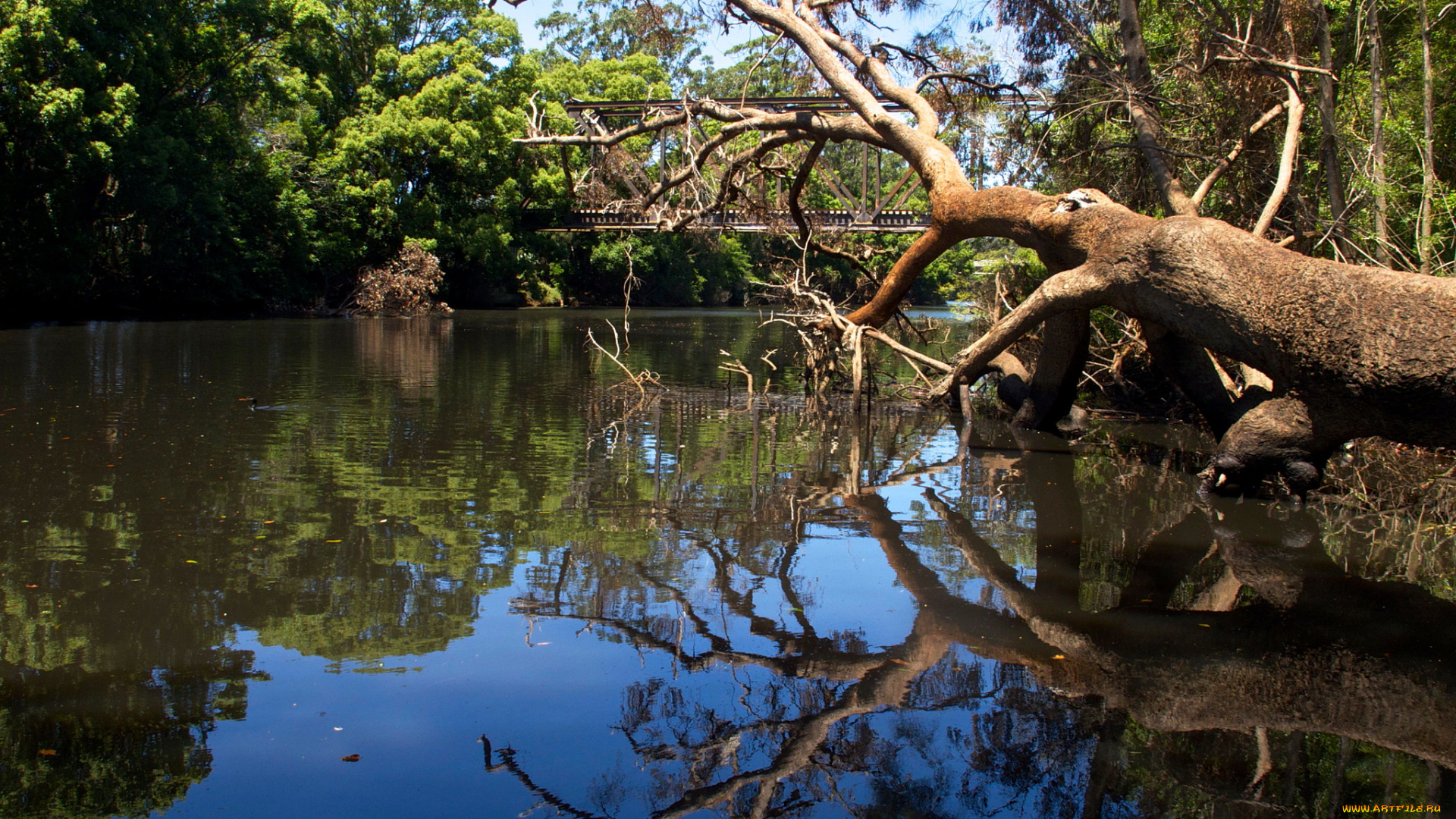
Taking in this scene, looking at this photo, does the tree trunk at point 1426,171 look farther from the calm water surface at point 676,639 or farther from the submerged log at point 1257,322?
the calm water surface at point 676,639

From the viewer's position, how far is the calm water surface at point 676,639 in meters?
3.56

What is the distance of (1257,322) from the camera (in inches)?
298

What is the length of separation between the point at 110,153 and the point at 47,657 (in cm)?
2624

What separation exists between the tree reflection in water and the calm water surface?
0.02 meters

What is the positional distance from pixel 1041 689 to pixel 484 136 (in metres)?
38.9

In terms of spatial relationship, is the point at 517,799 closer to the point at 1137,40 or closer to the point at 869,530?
the point at 869,530

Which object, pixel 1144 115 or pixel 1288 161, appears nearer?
pixel 1288 161

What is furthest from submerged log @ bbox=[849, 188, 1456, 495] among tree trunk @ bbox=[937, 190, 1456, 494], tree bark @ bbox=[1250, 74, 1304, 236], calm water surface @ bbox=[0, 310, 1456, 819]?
tree bark @ bbox=[1250, 74, 1304, 236]

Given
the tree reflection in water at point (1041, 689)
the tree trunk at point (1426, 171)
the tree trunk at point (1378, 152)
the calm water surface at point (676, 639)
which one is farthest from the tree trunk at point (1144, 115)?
the tree reflection in water at point (1041, 689)

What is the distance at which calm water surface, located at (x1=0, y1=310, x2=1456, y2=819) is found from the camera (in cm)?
356

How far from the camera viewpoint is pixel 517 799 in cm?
339

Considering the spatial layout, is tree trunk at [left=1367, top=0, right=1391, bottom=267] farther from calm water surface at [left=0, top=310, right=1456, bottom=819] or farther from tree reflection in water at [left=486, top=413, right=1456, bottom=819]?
tree reflection in water at [left=486, top=413, right=1456, bottom=819]

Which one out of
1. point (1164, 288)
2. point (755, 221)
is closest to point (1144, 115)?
point (1164, 288)

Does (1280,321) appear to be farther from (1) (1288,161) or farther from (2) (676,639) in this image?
(2) (676,639)
